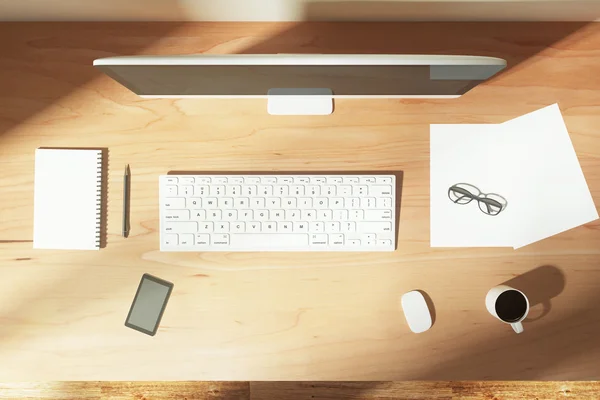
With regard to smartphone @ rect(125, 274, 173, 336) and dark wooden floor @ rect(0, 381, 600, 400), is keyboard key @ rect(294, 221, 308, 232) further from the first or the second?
dark wooden floor @ rect(0, 381, 600, 400)

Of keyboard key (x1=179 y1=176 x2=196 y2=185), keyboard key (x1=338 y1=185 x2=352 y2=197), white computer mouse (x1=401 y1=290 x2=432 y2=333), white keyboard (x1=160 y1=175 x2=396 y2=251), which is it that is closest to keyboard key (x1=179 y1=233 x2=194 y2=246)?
white keyboard (x1=160 y1=175 x2=396 y2=251)

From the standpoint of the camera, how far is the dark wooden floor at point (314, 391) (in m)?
1.42

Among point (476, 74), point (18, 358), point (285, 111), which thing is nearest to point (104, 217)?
point (18, 358)

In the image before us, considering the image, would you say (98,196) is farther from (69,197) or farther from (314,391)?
(314,391)

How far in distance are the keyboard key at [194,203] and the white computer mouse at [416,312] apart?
0.47 m

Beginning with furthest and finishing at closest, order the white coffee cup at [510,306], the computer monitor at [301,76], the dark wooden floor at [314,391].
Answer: the dark wooden floor at [314,391]
the white coffee cup at [510,306]
the computer monitor at [301,76]

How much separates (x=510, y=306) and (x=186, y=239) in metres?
0.67

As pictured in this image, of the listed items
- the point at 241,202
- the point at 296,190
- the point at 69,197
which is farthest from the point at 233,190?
the point at 69,197

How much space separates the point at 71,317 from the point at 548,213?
1.03m

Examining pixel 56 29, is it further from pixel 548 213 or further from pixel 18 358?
pixel 548 213

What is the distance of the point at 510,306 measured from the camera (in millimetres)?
907

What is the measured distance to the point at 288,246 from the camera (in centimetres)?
95

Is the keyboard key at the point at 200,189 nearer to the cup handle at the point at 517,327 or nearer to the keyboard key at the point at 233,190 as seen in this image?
the keyboard key at the point at 233,190

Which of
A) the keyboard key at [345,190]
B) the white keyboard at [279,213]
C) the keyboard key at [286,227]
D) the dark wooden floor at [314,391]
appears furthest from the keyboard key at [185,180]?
the dark wooden floor at [314,391]
